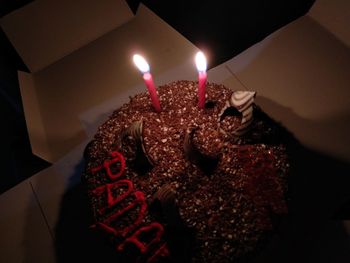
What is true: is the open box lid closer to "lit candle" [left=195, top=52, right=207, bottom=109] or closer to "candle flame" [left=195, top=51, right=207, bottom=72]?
"lit candle" [left=195, top=52, right=207, bottom=109]

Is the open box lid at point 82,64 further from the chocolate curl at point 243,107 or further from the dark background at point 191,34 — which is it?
the chocolate curl at point 243,107

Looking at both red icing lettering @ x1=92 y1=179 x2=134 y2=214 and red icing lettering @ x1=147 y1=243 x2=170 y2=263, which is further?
red icing lettering @ x1=92 y1=179 x2=134 y2=214

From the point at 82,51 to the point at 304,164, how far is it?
5.07ft

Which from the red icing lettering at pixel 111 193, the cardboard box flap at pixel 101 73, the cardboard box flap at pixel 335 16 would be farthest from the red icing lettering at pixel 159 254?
the cardboard box flap at pixel 335 16

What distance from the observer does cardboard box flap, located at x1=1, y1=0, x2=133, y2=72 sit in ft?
6.41

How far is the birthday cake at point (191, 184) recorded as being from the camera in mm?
1210

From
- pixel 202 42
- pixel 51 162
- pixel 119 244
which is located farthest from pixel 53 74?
pixel 119 244

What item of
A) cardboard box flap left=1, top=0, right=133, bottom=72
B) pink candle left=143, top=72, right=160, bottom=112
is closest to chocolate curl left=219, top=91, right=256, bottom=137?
pink candle left=143, top=72, right=160, bottom=112

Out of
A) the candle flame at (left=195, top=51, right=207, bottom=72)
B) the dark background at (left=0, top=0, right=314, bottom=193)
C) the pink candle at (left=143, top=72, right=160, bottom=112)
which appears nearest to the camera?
the candle flame at (left=195, top=51, right=207, bottom=72)

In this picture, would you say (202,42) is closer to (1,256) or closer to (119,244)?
(119,244)

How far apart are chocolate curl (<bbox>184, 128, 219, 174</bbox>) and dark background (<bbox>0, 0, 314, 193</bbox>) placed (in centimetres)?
94

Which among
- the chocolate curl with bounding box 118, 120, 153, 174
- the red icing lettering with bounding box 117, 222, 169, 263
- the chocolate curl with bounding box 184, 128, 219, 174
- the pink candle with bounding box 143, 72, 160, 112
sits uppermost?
the pink candle with bounding box 143, 72, 160, 112

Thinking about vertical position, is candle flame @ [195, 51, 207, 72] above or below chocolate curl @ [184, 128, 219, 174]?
above

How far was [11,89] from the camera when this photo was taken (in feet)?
6.55
